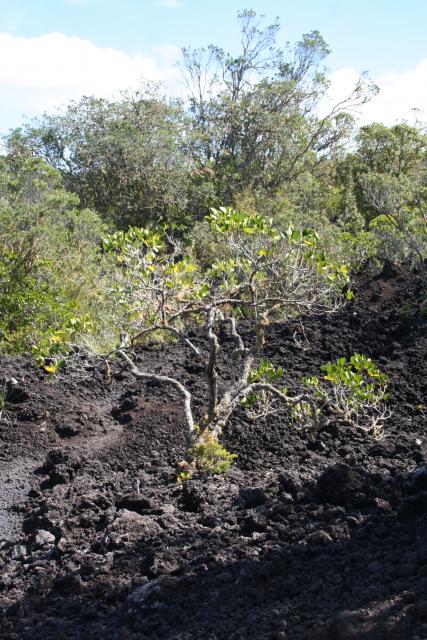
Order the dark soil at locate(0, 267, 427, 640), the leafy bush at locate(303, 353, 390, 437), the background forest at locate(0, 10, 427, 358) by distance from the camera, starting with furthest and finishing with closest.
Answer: the background forest at locate(0, 10, 427, 358) < the leafy bush at locate(303, 353, 390, 437) < the dark soil at locate(0, 267, 427, 640)

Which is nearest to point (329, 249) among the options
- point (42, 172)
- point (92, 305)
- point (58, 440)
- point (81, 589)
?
point (92, 305)

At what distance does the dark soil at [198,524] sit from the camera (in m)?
3.15

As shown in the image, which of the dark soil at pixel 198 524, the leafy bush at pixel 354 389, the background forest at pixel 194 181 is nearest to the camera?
the dark soil at pixel 198 524

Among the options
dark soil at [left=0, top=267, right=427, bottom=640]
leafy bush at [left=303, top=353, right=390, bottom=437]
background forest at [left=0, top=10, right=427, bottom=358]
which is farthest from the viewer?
background forest at [left=0, top=10, right=427, bottom=358]

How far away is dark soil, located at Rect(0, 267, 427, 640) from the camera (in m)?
3.15

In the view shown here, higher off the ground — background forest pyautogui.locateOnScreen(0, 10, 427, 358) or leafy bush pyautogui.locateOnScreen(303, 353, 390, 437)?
background forest pyautogui.locateOnScreen(0, 10, 427, 358)

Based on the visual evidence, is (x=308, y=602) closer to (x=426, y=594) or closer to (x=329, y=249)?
(x=426, y=594)

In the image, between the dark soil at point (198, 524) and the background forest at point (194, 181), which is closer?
the dark soil at point (198, 524)

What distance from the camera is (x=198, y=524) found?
4.32 metres

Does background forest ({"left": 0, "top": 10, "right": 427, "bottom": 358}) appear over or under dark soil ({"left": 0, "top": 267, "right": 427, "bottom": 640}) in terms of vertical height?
over

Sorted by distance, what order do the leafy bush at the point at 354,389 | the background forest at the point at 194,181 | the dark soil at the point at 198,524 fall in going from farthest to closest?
the background forest at the point at 194,181
the leafy bush at the point at 354,389
the dark soil at the point at 198,524

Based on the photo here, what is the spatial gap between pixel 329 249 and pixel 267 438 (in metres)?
6.95

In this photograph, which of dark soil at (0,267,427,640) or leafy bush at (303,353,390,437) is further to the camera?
leafy bush at (303,353,390,437)

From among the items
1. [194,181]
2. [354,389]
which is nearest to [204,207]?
[194,181]
